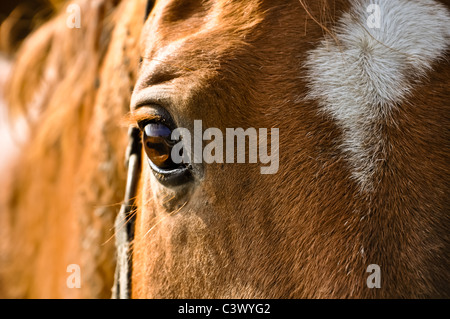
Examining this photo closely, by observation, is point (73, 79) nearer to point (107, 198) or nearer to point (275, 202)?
point (107, 198)

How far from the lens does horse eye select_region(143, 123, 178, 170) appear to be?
1002 mm

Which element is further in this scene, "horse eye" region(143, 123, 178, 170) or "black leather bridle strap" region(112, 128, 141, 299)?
"black leather bridle strap" region(112, 128, 141, 299)

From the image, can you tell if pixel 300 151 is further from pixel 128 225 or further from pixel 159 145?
pixel 128 225

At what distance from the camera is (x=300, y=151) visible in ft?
2.84

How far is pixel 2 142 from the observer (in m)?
2.35

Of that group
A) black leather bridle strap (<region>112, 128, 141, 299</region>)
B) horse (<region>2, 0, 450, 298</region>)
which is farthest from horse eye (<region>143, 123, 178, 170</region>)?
black leather bridle strap (<region>112, 128, 141, 299</region>)

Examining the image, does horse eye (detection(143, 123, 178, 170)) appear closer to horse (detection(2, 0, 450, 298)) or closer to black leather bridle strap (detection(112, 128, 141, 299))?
horse (detection(2, 0, 450, 298))

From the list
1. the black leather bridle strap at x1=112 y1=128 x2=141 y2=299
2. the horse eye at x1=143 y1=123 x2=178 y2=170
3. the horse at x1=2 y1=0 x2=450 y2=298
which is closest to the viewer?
the horse at x1=2 y1=0 x2=450 y2=298

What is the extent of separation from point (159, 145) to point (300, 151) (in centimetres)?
32

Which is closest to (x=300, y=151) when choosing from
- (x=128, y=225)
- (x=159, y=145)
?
(x=159, y=145)

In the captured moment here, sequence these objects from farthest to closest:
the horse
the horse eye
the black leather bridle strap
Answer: the black leather bridle strap, the horse eye, the horse

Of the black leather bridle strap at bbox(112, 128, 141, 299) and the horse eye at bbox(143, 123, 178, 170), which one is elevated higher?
the horse eye at bbox(143, 123, 178, 170)
